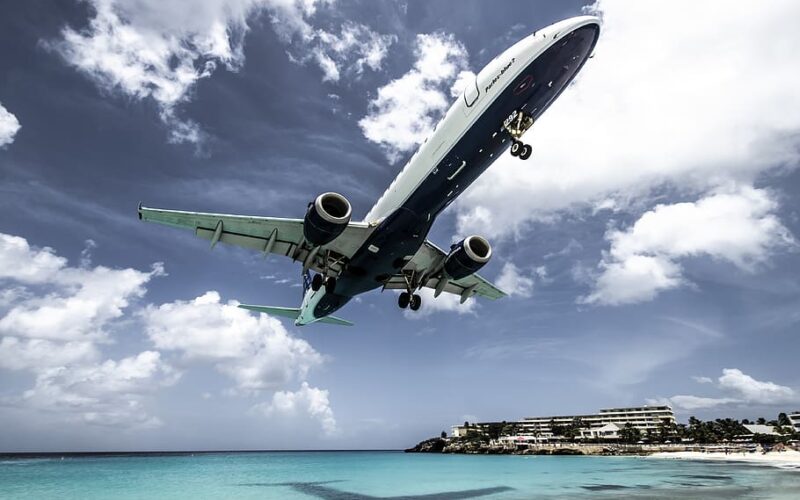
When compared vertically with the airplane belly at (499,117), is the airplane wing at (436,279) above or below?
below

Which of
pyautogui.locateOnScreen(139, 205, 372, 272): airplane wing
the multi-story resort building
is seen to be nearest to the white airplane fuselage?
pyautogui.locateOnScreen(139, 205, 372, 272): airplane wing

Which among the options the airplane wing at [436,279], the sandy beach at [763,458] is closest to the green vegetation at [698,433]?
the sandy beach at [763,458]

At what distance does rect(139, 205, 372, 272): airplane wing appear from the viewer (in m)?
20.6

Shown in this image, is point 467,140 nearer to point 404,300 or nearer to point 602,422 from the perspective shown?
point 404,300

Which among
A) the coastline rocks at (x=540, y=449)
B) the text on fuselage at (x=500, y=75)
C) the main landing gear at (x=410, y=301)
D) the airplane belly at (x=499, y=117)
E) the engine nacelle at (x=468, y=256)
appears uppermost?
the text on fuselage at (x=500, y=75)

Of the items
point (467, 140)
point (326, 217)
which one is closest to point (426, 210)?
point (467, 140)

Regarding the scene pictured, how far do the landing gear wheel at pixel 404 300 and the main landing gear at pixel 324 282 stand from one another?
184 inches

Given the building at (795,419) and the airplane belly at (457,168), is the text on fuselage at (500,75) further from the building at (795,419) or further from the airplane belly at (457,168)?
the building at (795,419)

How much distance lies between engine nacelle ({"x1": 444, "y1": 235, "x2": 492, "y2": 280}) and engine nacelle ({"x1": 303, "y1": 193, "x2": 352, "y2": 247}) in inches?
284

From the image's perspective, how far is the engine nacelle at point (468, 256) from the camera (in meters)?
22.9

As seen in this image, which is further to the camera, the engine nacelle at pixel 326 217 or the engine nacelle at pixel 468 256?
the engine nacelle at pixel 468 256

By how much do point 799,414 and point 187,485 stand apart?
189 metres

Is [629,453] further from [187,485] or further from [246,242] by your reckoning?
[246,242]

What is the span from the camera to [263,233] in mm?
22375
